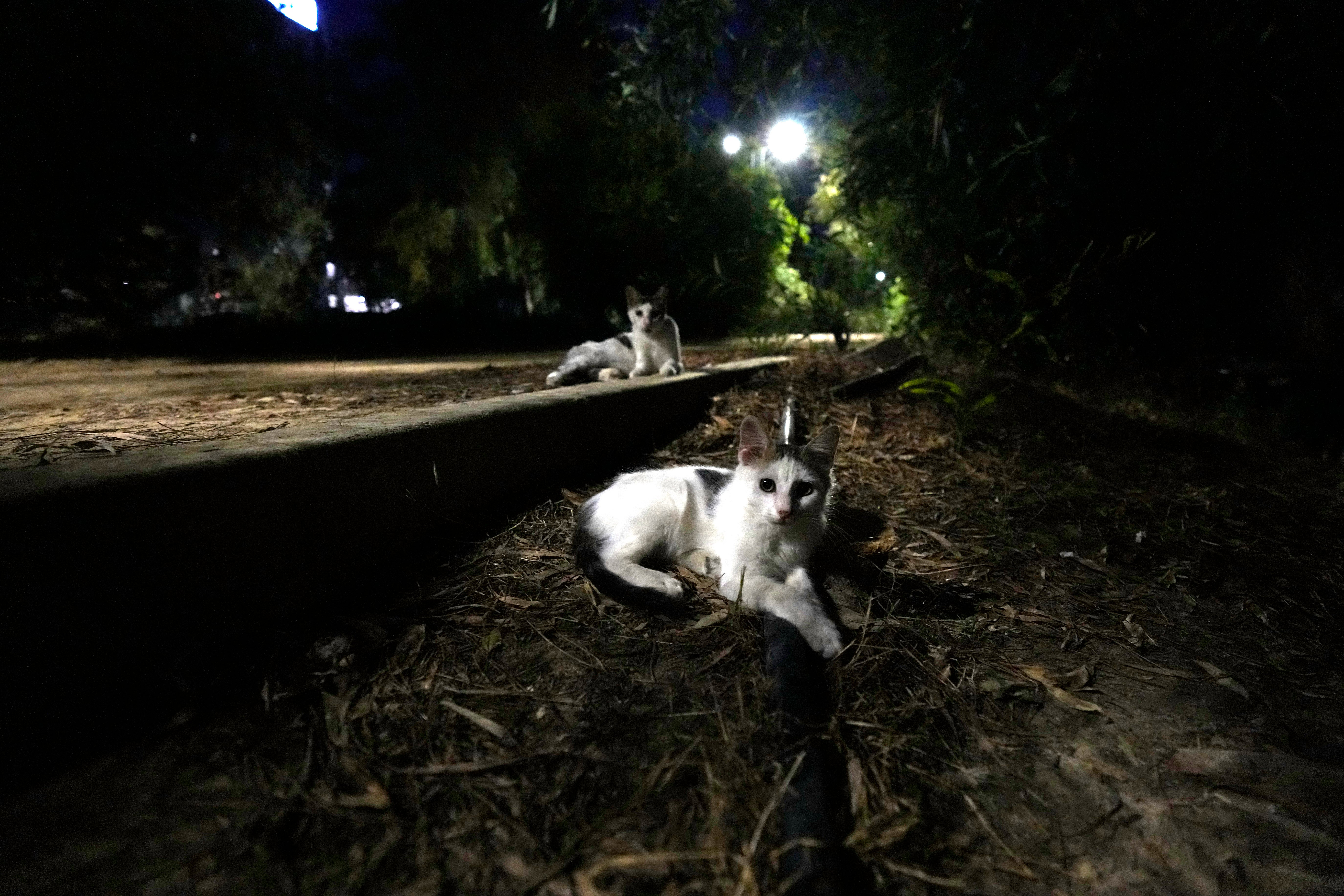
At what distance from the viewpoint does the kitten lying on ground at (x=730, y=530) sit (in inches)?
76.3

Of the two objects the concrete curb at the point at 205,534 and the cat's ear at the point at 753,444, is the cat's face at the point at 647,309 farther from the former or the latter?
the cat's ear at the point at 753,444

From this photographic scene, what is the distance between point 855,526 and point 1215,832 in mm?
1630

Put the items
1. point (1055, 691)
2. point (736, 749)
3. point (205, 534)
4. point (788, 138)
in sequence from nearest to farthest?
1. point (736, 749)
2. point (205, 534)
3. point (1055, 691)
4. point (788, 138)

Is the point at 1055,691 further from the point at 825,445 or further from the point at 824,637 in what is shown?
the point at 825,445

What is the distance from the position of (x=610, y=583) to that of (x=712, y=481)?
74cm

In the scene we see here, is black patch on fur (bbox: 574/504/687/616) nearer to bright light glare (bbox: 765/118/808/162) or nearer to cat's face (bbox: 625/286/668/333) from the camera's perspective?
cat's face (bbox: 625/286/668/333)

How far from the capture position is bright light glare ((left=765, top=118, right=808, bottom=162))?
7.44m

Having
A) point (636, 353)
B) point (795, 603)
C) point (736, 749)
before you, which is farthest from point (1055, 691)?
point (636, 353)

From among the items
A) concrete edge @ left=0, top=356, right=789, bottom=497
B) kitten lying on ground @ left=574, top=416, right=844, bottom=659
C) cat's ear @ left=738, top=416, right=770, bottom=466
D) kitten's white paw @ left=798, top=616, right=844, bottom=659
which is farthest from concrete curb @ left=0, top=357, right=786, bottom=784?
kitten's white paw @ left=798, top=616, right=844, bottom=659

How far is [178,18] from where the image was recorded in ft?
14.1

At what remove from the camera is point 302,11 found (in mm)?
2574

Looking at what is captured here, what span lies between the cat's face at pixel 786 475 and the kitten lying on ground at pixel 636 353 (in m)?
2.24

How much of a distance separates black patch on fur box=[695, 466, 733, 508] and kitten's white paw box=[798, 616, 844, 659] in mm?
733

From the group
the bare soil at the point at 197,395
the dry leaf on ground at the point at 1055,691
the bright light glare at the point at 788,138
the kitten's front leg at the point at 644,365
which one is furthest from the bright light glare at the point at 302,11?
the bright light glare at the point at 788,138
